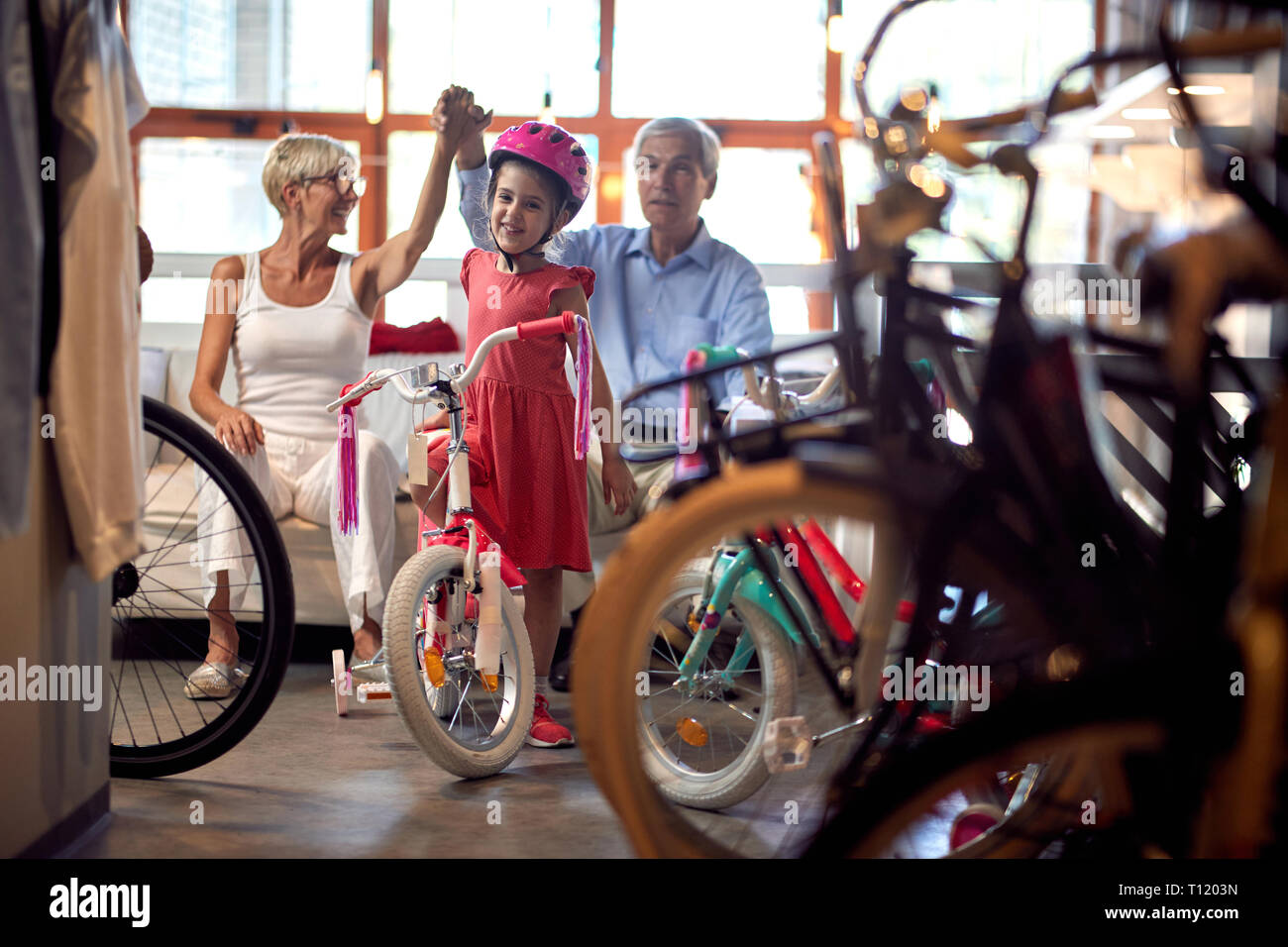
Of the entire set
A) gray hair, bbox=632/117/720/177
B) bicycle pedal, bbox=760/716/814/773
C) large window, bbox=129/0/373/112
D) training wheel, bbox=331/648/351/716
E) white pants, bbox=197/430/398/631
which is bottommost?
training wheel, bbox=331/648/351/716

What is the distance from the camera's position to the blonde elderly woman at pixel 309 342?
2500 mm

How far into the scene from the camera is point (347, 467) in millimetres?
1942

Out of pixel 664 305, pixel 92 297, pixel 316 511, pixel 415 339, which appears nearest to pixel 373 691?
pixel 316 511

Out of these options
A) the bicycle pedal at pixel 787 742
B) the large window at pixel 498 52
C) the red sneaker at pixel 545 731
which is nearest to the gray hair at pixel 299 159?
the red sneaker at pixel 545 731

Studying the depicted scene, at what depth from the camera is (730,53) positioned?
605 cm

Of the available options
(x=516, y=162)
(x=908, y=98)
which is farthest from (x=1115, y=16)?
(x=908, y=98)

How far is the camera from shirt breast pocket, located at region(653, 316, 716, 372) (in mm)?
2770

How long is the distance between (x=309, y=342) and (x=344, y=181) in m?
0.37

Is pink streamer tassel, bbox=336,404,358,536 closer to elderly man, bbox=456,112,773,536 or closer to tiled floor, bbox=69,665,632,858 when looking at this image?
tiled floor, bbox=69,665,632,858

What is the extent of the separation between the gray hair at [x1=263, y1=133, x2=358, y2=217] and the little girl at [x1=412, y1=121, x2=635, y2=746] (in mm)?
583

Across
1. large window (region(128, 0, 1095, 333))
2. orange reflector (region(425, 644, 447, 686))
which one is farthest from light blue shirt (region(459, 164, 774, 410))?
large window (region(128, 0, 1095, 333))

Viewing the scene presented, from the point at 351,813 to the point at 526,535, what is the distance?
0.62 m

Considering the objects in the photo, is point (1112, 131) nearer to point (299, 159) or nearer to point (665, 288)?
point (665, 288)
